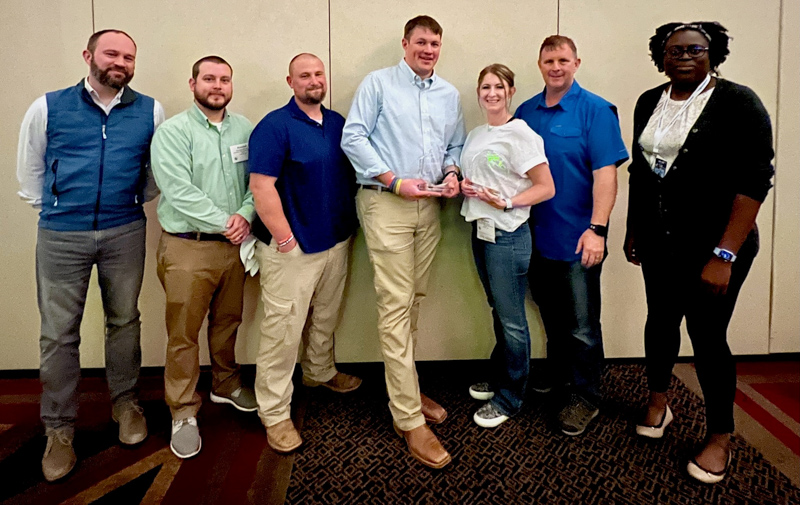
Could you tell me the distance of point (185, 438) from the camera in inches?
88.6

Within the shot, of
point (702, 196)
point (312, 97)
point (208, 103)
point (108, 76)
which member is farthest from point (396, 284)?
point (108, 76)

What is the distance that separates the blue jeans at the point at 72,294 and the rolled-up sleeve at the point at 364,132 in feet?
3.58

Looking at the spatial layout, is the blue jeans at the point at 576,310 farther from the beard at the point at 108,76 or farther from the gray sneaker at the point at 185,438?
the beard at the point at 108,76

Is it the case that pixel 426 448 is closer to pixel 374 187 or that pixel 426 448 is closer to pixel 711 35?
pixel 374 187

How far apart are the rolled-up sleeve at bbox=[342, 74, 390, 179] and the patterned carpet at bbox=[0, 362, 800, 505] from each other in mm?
1279

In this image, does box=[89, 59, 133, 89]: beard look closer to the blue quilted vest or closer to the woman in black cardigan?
the blue quilted vest

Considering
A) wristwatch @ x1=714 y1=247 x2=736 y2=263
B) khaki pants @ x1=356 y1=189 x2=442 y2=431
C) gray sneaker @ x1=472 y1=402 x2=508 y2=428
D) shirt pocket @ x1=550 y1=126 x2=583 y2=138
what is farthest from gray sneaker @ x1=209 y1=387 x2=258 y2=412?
wristwatch @ x1=714 y1=247 x2=736 y2=263

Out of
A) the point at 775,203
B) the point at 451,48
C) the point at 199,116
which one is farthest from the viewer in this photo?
the point at 775,203

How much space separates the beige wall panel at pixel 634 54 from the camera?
2760mm

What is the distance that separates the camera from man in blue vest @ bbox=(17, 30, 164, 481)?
212 centimetres

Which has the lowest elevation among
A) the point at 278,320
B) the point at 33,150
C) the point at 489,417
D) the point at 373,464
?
the point at 373,464

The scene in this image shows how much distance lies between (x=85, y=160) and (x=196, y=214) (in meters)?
0.53

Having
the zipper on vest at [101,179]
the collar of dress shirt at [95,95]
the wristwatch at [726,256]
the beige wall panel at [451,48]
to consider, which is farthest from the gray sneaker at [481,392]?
the collar of dress shirt at [95,95]

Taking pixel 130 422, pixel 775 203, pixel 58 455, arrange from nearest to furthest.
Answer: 1. pixel 58 455
2. pixel 130 422
3. pixel 775 203
